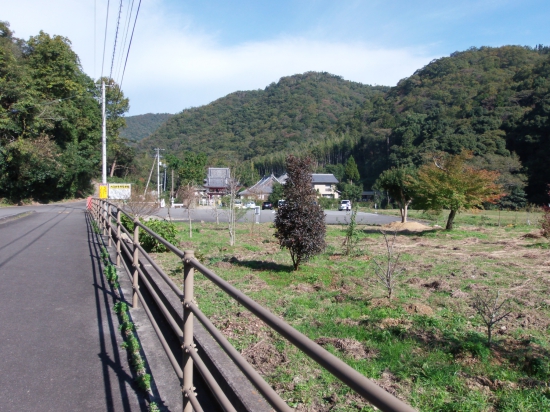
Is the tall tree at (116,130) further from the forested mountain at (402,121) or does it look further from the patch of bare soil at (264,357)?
the patch of bare soil at (264,357)

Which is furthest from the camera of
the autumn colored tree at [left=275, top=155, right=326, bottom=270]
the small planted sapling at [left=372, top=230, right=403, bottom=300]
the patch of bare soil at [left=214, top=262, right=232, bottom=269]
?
the patch of bare soil at [left=214, top=262, right=232, bottom=269]

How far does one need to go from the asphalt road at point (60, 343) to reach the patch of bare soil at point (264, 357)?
50.3 inches

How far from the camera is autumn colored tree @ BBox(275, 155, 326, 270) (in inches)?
397

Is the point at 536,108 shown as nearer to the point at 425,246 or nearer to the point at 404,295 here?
the point at 425,246

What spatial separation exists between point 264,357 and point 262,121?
126 meters

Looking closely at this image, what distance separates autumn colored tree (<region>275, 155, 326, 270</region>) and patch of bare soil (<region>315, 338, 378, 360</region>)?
4.66 meters

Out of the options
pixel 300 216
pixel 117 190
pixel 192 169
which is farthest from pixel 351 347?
pixel 192 169

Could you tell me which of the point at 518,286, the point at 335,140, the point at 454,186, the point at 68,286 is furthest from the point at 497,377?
the point at 335,140

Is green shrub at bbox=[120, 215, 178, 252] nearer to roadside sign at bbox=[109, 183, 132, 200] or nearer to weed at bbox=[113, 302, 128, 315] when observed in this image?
weed at bbox=[113, 302, 128, 315]

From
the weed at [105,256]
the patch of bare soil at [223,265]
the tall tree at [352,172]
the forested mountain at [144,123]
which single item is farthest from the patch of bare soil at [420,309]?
the forested mountain at [144,123]

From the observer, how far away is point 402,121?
78500mm

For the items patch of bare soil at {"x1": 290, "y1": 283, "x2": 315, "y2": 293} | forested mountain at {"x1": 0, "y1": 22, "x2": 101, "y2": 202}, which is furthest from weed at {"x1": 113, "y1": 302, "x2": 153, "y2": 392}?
forested mountain at {"x1": 0, "y1": 22, "x2": 101, "y2": 202}

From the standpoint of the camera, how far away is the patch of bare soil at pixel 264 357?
4.65 m

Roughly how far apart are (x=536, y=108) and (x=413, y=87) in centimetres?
4601
